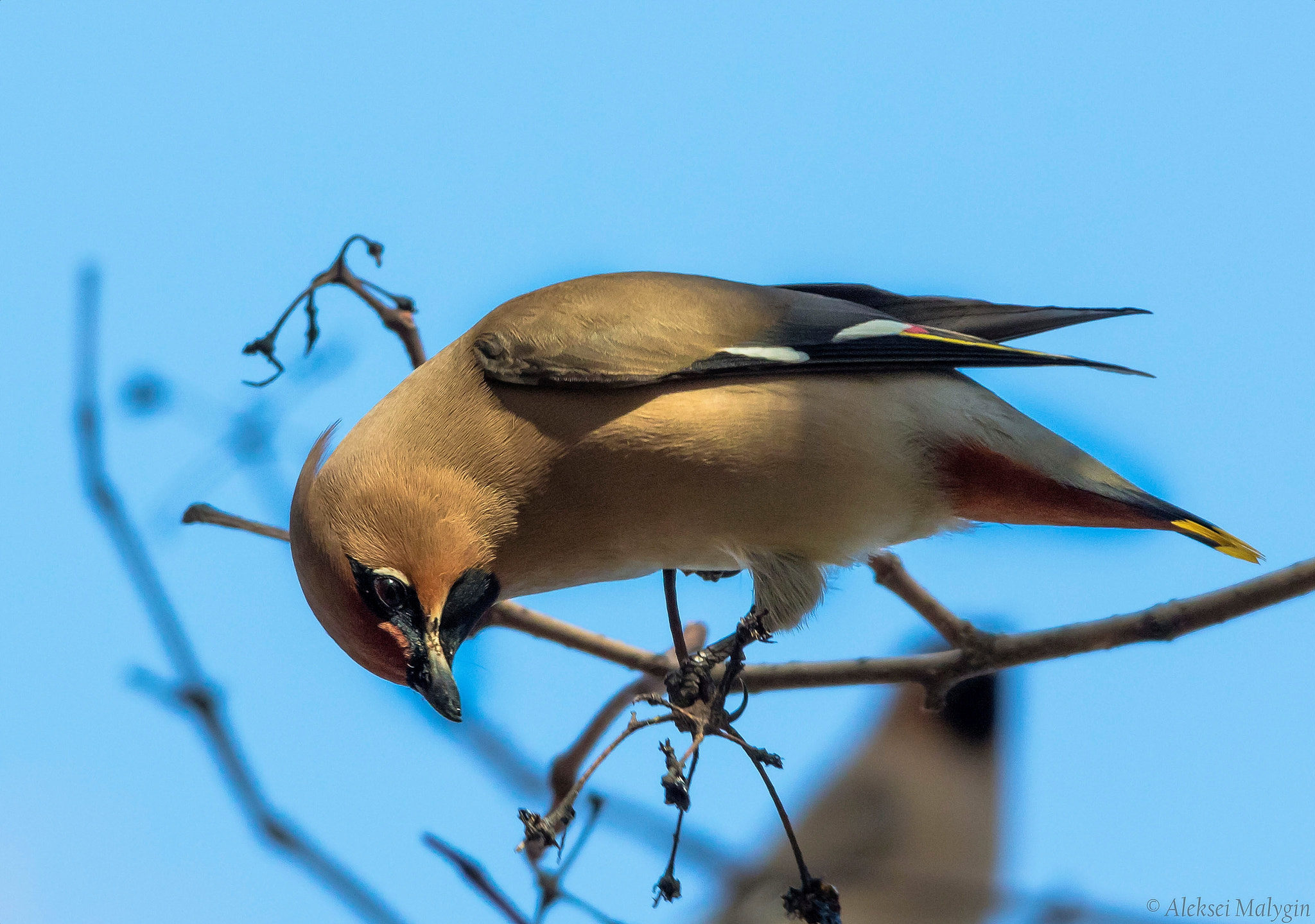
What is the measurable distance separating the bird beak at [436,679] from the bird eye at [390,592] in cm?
10

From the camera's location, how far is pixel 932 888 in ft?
13.8

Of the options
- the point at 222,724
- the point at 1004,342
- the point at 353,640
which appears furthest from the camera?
the point at 1004,342

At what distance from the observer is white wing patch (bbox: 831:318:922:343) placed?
127 inches

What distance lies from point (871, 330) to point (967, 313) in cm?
36

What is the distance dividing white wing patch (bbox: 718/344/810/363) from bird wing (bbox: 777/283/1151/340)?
46 centimetres

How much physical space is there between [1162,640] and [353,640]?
1.84 meters

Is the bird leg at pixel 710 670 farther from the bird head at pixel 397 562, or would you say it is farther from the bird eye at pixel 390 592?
the bird eye at pixel 390 592

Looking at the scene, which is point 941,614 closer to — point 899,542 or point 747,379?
point 899,542

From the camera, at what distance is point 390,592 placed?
282 centimetres

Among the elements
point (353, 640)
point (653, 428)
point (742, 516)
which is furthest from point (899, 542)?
point (353, 640)

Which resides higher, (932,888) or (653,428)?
(653,428)

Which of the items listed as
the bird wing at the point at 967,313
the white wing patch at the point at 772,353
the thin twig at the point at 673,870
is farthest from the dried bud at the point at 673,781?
the bird wing at the point at 967,313

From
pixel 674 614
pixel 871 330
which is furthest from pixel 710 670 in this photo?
pixel 871 330

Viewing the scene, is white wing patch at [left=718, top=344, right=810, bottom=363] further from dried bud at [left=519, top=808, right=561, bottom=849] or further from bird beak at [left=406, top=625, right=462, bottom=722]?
dried bud at [left=519, top=808, right=561, bottom=849]
